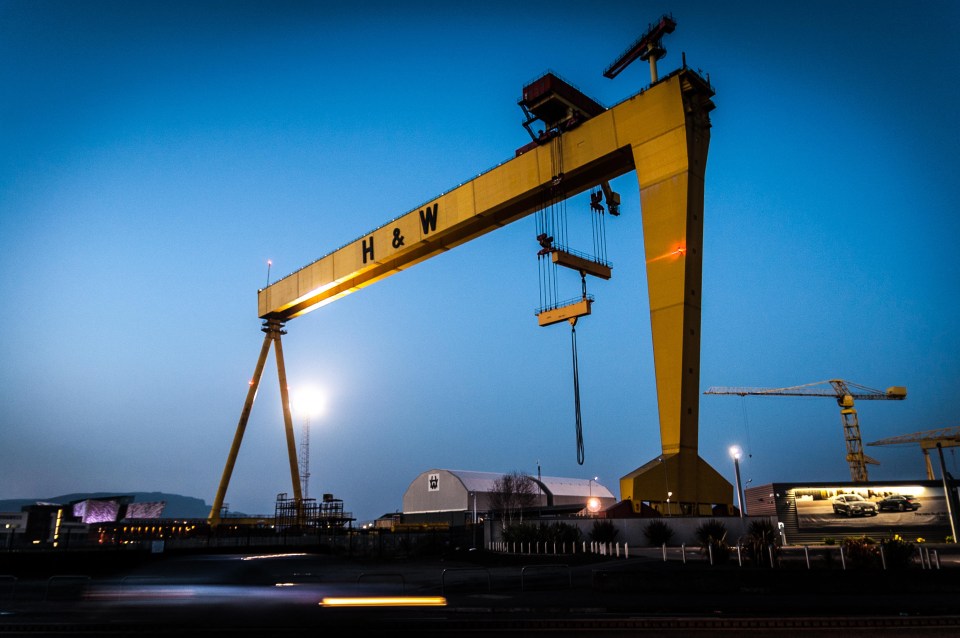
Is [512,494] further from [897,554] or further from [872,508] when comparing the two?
[897,554]

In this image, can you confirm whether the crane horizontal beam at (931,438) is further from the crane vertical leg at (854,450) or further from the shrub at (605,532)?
the shrub at (605,532)

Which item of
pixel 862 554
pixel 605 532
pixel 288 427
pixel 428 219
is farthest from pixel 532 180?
pixel 288 427

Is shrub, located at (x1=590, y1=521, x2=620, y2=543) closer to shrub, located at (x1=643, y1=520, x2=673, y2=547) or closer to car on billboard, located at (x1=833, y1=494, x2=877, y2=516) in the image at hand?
shrub, located at (x1=643, y1=520, x2=673, y2=547)

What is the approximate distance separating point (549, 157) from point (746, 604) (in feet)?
54.1

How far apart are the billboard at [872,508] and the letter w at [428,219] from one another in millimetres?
17168

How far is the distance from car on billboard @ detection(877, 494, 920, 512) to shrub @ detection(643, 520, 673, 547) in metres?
8.41

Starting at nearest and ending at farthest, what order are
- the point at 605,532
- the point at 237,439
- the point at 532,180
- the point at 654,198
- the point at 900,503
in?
the point at 654,198
the point at 605,532
the point at 532,180
the point at 900,503
the point at 237,439

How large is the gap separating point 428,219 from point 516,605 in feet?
60.0

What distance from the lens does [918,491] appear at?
75.9ft

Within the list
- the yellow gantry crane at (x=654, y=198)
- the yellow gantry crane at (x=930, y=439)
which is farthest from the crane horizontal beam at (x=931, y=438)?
the yellow gantry crane at (x=654, y=198)

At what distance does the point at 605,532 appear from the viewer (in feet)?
71.8

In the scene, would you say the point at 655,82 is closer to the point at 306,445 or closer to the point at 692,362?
the point at 692,362

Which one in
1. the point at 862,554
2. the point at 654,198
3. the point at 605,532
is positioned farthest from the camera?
the point at 605,532

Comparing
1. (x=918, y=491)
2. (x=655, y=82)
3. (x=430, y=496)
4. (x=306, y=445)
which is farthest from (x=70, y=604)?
(x=306, y=445)
